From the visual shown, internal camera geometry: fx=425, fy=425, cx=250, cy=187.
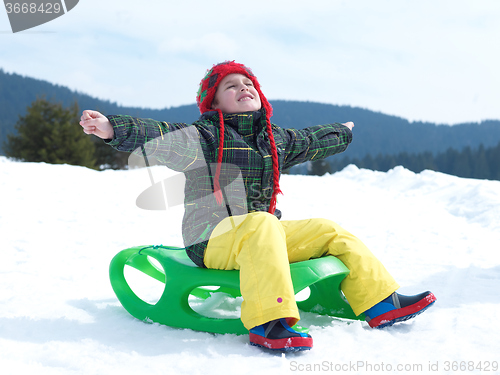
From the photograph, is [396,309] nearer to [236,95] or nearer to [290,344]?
[290,344]

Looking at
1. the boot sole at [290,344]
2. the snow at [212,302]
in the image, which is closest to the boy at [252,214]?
the boot sole at [290,344]

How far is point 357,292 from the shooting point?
1892 millimetres

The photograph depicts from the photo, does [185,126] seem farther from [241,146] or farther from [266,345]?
[266,345]

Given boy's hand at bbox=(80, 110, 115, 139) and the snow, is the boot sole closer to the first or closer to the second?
the snow

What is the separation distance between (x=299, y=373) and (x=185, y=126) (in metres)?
1.12

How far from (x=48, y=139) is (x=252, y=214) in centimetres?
2390

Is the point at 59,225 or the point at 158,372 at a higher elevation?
the point at 158,372

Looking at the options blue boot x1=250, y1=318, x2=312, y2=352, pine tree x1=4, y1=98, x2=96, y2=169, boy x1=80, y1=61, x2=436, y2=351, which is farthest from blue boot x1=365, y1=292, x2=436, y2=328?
pine tree x1=4, y1=98, x2=96, y2=169

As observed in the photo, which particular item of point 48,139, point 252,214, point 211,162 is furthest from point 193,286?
point 48,139

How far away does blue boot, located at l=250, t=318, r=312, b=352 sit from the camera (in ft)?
5.10

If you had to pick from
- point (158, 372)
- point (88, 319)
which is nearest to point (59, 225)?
point (88, 319)

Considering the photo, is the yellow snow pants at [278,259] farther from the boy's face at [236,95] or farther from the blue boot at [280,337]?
the boy's face at [236,95]

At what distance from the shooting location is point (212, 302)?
2.35 m

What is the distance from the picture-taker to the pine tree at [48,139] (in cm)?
2294
